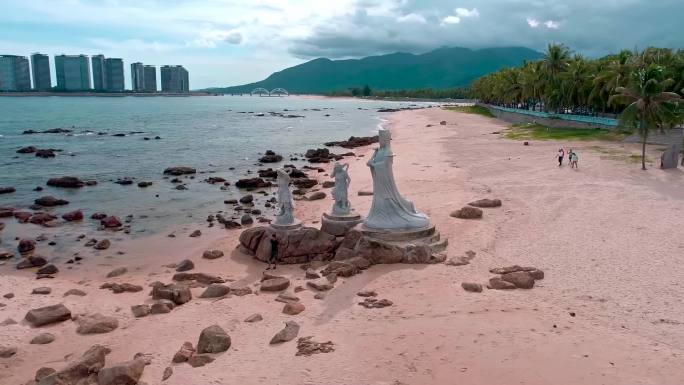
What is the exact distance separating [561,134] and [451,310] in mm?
44341

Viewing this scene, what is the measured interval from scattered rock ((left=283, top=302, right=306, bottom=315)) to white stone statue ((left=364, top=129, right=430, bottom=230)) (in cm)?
460

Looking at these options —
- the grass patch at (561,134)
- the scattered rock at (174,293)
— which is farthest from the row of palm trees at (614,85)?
the scattered rock at (174,293)

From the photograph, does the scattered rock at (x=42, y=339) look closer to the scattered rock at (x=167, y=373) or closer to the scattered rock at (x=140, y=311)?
the scattered rock at (x=140, y=311)

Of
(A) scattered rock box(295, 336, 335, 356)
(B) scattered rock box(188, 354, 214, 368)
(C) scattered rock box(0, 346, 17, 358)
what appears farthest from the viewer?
(C) scattered rock box(0, 346, 17, 358)

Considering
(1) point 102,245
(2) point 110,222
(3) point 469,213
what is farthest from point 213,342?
(2) point 110,222

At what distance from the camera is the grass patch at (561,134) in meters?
46.5

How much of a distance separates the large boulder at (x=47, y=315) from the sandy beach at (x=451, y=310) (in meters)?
0.21

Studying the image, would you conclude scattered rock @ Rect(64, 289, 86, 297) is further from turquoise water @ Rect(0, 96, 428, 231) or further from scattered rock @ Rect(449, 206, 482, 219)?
scattered rock @ Rect(449, 206, 482, 219)

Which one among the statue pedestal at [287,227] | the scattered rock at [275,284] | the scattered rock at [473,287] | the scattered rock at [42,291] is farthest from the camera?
the statue pedestal at [287,227]

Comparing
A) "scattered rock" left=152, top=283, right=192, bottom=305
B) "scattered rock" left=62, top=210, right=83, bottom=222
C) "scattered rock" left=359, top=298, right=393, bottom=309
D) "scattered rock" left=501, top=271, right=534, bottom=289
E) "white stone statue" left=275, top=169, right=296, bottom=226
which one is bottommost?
"scattered rock" left=62, top=210, right=83, bottom=222

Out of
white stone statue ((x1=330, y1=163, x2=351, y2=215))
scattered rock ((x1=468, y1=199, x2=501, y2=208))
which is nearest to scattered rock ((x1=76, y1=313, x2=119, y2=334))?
white stone statue ((x1=330, y1=163, x2=351, y2=215))

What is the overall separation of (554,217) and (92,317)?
53.9ft

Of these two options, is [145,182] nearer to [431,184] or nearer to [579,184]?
[431,184]

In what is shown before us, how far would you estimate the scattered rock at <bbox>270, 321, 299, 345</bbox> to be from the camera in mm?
11883
